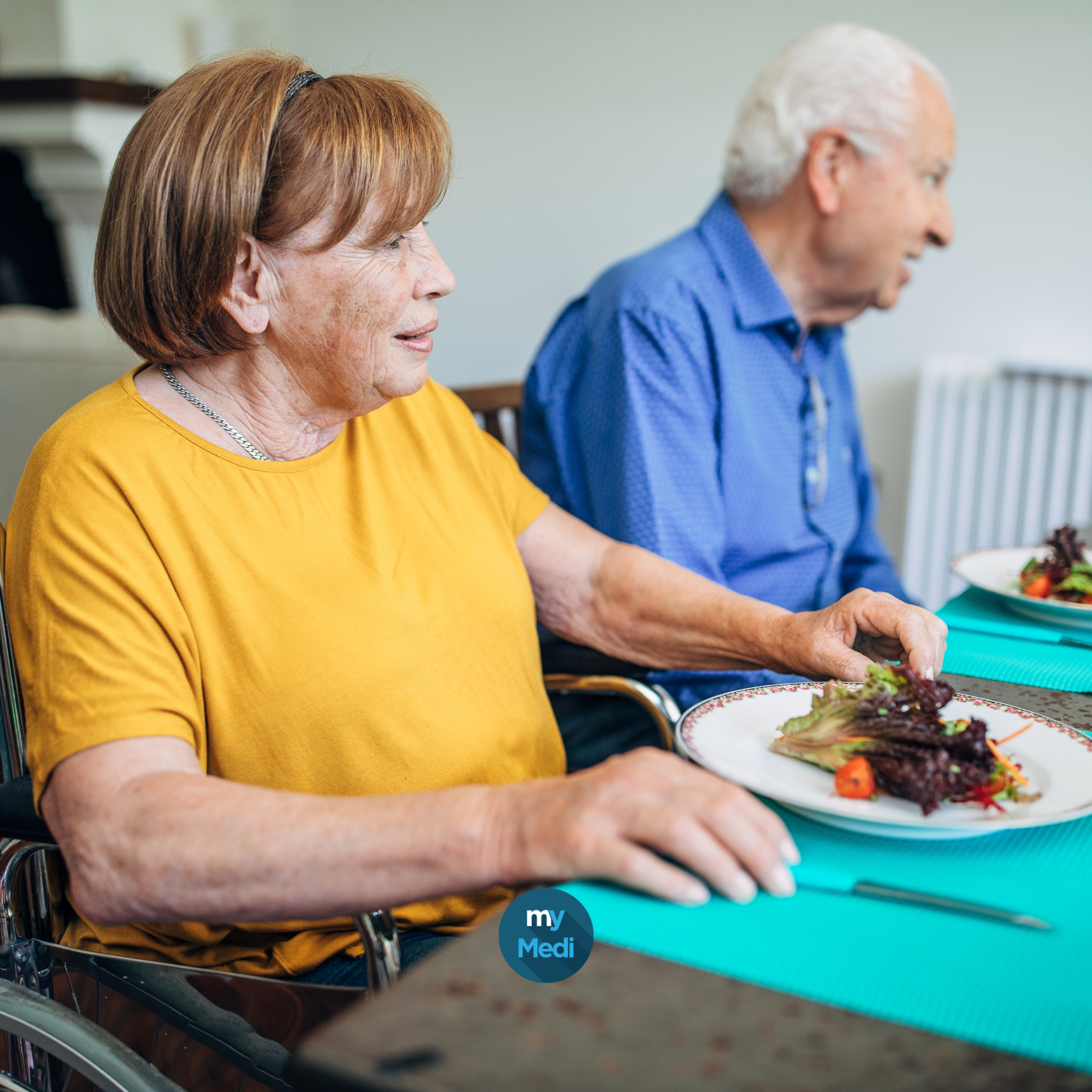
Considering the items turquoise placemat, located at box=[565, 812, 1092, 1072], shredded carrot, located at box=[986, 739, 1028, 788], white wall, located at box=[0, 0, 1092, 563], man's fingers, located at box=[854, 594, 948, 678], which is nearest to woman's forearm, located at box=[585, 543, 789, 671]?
man's fingers, located at box=[854, 594, 948, 678]

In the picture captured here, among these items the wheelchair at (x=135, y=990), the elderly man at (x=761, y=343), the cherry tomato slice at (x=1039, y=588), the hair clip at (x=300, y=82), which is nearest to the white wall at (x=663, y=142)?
the elderly man at (x=761, y=343)

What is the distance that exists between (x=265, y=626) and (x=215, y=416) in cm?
21

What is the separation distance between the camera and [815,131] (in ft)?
5.63

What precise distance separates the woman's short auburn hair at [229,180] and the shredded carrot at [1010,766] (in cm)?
68

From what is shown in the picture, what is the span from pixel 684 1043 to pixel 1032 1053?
0.52 ft

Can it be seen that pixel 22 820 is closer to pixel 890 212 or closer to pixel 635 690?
pixel 635 690

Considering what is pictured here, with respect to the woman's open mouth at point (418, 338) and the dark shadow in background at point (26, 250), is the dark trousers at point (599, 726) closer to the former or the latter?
the woman's open mouth at point (418, 338)

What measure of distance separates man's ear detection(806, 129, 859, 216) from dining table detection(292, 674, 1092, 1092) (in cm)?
134

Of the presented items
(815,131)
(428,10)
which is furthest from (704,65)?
(815,131)

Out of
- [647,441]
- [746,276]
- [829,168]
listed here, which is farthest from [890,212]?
[647,441]

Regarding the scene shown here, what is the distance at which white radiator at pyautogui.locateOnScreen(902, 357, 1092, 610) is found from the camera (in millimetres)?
2822

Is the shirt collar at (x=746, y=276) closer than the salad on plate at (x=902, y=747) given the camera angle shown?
No

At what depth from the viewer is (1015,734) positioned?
83 centimetres

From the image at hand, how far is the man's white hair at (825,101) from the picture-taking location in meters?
1.67
